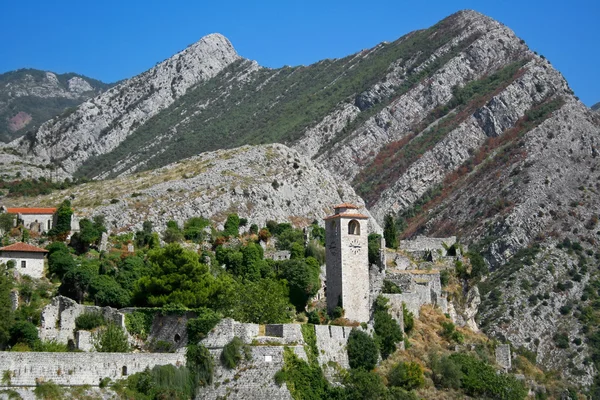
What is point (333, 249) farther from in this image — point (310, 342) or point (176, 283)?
point (310, 342)

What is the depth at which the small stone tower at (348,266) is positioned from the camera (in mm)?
60531

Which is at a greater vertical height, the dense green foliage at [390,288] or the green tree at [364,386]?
the dense green foliage at [390,288]

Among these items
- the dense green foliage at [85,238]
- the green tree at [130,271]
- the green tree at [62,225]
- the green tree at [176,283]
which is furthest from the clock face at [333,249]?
the green tree at [62,225]

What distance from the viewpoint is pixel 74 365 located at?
44.1 meters

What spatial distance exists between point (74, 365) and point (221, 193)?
51.9 meters

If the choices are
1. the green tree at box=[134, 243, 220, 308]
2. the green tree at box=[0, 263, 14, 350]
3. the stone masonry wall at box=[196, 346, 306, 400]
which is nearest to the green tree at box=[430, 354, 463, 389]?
the stone masonry wall at box=[196, 346, 306, 400]

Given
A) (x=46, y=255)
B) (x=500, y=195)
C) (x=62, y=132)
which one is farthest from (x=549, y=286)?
(x=62, y=132)

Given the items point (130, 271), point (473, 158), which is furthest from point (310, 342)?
point (473, 158)

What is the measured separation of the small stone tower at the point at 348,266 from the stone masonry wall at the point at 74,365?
617 inches

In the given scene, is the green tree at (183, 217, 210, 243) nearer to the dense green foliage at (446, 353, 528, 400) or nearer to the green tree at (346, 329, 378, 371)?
the dense green foliage at (446, 353, 528, 400)

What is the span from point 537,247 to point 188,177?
48.7 meters

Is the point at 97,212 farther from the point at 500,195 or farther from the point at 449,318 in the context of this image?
the point at 500,195

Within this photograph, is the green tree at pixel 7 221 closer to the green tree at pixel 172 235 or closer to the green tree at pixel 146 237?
the green tree at pixel 146 237

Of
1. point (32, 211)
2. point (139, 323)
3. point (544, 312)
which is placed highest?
point (32, 211)
